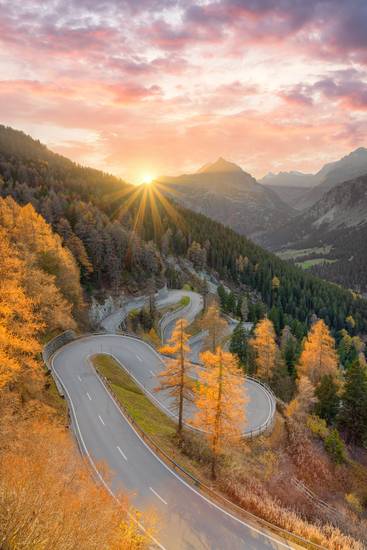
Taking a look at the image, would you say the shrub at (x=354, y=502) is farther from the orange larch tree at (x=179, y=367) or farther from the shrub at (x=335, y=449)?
the orange larch tree at (x=179, y=367)

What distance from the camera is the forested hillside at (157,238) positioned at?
84000mm

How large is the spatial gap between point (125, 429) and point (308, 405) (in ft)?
86.2

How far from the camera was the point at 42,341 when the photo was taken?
43562 mm

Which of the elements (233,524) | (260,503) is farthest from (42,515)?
(260,503)

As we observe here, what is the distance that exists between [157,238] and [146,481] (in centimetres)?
10758

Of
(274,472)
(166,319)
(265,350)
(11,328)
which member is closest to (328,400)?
(265,350)

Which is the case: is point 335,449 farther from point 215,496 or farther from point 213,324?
point 213,324

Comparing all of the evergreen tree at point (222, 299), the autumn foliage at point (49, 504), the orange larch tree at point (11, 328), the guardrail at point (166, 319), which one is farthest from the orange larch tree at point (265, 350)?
the evergreen tree at point (222, 299)

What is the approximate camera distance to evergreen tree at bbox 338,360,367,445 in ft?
140

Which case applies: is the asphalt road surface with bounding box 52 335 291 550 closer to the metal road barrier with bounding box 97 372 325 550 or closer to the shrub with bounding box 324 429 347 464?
the metal road barrier with bounding box 97 372 325 550

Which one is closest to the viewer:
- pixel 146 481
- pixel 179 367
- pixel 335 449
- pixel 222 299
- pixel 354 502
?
pixel 146 481

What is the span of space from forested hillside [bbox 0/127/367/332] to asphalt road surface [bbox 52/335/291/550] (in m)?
45.4

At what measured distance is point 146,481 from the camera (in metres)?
23.4

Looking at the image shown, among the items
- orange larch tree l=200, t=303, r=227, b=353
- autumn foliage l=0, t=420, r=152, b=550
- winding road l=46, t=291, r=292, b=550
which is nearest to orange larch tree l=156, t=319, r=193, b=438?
winding road l=46, t=291, r=292, b=550
